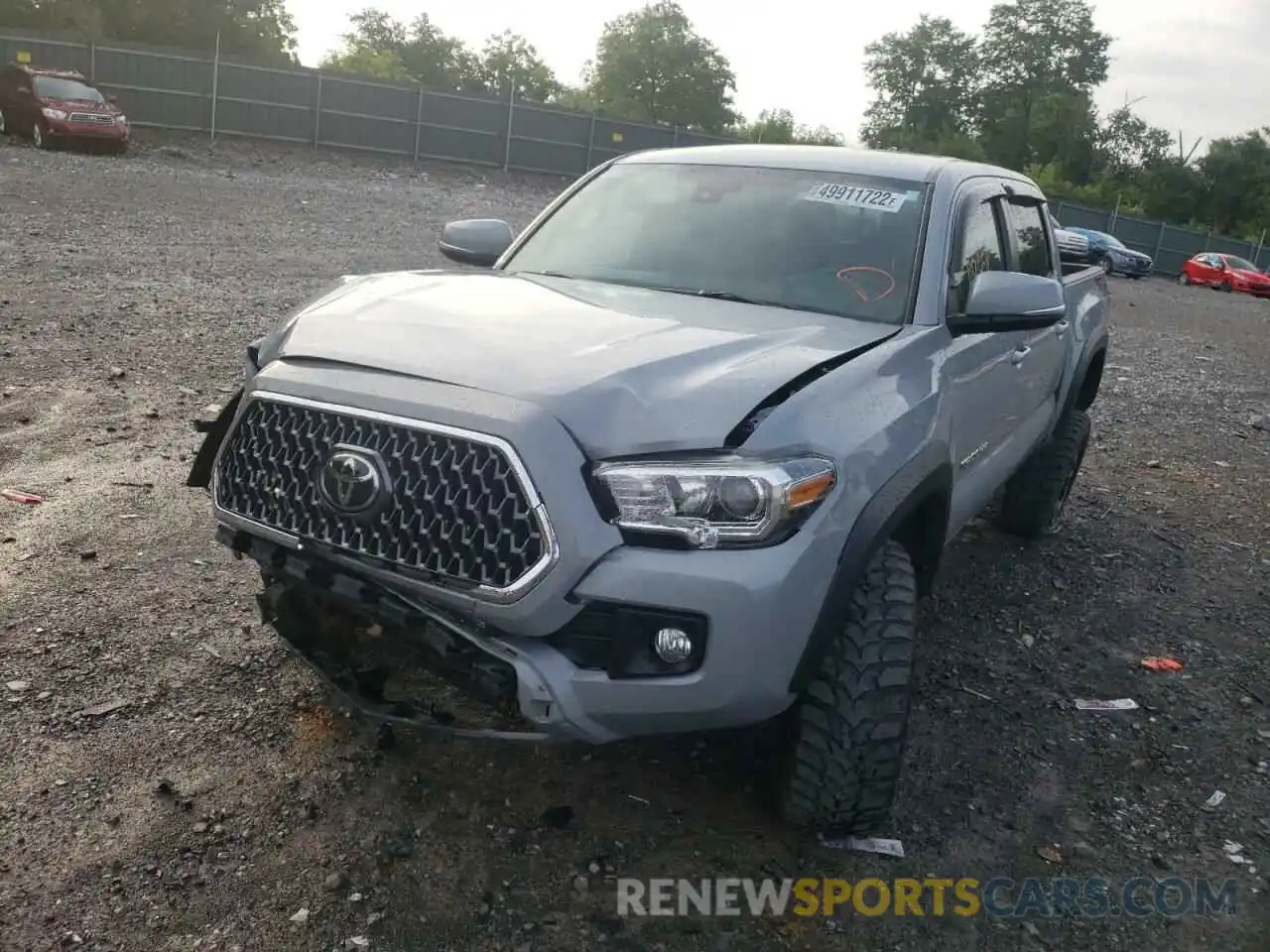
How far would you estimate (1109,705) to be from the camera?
4.07m

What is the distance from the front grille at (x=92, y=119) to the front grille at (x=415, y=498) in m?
21.1

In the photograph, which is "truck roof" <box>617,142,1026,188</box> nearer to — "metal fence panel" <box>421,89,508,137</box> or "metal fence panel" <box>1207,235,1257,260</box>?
"metal fence panel" <box>421,89,508,137</box>

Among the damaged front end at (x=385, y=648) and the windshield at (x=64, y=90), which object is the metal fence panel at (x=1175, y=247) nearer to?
the windshield at (x=64, y=90)

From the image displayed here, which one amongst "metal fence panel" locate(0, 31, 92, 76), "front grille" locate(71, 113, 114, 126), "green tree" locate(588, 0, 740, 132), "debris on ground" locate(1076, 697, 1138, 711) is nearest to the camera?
"debris on ground" locate(1076, 697, 1138, 711)

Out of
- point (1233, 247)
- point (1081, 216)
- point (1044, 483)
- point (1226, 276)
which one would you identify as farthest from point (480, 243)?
point (1233, 247)

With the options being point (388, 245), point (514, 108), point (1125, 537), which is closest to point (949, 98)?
point (514, 108)

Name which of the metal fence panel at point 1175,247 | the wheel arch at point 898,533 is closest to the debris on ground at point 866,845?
the wheel arch at point 898,533

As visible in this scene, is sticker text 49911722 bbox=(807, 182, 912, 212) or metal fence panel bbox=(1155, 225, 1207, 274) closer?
sticker text 49911722 bbox=(807, 182, 912, 212)

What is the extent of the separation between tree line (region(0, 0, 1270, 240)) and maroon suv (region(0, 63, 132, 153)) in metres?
45.0

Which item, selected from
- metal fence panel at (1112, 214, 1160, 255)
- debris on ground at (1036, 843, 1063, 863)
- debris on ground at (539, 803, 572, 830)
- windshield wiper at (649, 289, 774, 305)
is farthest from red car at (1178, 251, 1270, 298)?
debris on ground at (539, 803, 572, 830)

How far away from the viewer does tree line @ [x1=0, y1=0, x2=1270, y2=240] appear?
65875 millimetres

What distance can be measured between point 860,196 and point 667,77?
77766mm

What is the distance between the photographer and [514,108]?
29312mm

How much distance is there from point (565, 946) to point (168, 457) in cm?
389
